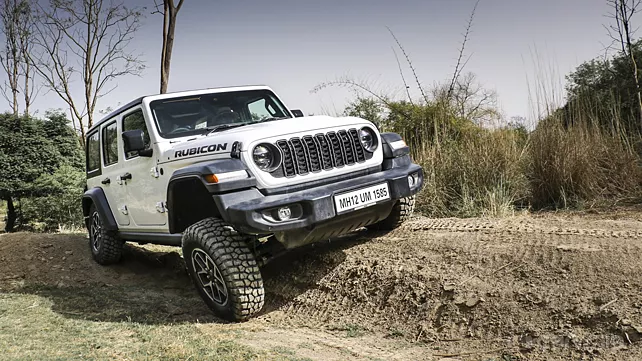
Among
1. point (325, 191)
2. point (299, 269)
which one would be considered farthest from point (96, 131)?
point (325, 191)

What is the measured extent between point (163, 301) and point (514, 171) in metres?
4.94

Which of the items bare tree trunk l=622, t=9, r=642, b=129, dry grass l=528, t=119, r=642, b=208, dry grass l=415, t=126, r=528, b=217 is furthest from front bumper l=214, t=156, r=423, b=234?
bare tree trunk l=622, t=9, r=642, b=129

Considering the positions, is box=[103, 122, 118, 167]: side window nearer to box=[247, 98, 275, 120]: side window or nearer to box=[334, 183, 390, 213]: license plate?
box=[247, 98, 275, 120]: side window

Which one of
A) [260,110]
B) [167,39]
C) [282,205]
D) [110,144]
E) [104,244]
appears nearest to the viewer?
[282,205]

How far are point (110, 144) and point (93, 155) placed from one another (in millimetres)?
896

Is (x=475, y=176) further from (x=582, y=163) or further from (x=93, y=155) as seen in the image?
(x=93, y=155)

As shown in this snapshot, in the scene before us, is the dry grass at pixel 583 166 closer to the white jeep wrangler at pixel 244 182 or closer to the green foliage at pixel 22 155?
the white jeep wrangler at pixel 244 182

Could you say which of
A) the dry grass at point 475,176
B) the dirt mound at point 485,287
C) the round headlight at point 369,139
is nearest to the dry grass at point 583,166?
the dry grass at point 475,176

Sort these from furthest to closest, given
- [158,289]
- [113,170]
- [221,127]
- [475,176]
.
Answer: [475,176]
[113,170]
[158,289]
[221,127]

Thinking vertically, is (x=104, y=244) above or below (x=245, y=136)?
below

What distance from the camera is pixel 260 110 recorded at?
208 inches

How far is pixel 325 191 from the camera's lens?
3.76 m

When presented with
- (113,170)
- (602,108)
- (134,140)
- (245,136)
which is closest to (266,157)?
(245,136)

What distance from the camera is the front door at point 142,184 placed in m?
4.69
